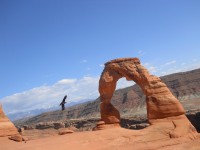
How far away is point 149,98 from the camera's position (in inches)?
671

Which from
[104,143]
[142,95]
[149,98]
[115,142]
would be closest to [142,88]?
[149,98]

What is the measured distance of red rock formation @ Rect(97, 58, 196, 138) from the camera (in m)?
16.0

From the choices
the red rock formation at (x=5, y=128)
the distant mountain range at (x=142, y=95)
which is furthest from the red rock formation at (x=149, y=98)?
the distant mountain range at (x=142, y=95)

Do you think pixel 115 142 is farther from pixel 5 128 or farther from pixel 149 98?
pixel 5 128

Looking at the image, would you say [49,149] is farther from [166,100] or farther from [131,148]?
[166,100]

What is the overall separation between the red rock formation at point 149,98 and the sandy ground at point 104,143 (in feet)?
4.02

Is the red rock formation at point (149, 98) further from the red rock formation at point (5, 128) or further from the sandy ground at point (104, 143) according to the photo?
the red rock formation at point (5, 128)

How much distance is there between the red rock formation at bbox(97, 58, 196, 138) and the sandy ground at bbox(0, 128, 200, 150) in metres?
1.22

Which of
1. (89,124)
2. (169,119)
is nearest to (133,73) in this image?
(169,119)

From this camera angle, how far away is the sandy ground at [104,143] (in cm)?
1298

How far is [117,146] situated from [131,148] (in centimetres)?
75

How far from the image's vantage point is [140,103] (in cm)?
7200

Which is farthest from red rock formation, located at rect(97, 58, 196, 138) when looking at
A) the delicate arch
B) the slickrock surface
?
the slickrock surface

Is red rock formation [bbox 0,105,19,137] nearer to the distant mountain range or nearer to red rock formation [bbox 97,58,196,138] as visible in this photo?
red rock formation [bbox 97,58,196,138]
